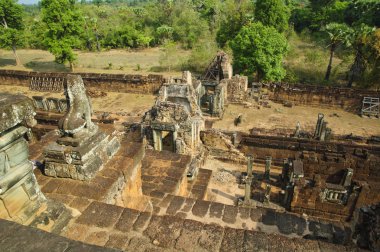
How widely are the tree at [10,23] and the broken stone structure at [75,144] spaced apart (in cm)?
2740

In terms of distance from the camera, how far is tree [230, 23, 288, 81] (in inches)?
764

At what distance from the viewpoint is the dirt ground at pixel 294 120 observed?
54.9 ft

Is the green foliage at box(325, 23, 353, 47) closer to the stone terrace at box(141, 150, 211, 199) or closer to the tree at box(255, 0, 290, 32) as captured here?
the tree at box(255, 0, 290, 32)

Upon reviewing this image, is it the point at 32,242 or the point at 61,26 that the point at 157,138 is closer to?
the point at 32,242

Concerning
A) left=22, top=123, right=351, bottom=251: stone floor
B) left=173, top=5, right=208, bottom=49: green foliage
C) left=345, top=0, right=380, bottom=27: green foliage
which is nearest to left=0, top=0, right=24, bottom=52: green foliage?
left=173, top=5, right=208, bottom=49: green foliage

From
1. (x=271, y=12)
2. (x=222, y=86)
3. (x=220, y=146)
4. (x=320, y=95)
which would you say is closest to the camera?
(x=220, y=146)

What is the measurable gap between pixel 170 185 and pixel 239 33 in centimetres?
1771

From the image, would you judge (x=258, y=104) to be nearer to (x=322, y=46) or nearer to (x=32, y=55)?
(x=322, y=46)

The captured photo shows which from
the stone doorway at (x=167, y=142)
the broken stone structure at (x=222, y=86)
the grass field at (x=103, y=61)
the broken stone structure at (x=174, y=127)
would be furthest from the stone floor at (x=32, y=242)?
the grass field at (x=103, y=61)

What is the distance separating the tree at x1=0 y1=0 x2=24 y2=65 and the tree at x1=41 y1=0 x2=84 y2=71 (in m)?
4.38

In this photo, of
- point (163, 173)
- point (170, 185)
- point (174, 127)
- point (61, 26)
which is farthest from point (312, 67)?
point (170, 185)

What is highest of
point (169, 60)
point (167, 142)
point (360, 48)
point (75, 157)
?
point (75, 157)

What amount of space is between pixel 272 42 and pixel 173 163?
1591cm

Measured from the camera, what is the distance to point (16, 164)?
2.81m
